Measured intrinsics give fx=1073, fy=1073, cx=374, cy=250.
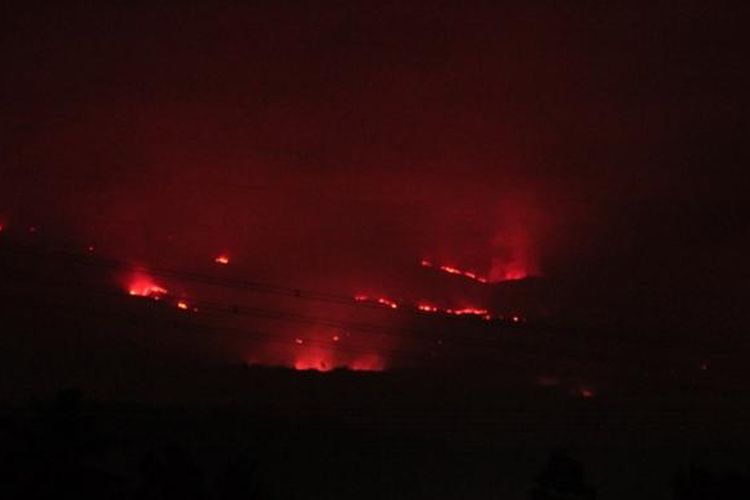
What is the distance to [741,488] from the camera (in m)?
23.0

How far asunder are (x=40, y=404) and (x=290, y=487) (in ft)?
69.6

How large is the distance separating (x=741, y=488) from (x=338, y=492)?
19.0 m

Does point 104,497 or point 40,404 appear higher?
point 40,404

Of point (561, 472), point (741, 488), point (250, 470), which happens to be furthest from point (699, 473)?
point (250, 470)

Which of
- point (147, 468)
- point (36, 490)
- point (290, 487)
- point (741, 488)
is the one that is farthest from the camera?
point (290, 487)

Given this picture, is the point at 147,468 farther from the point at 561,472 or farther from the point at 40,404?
the point at 561,472

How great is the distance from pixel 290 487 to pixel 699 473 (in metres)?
18.2

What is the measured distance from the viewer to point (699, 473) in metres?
23.3

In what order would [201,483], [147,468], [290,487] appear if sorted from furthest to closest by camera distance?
[290,487] < [201,483] < [147,468]

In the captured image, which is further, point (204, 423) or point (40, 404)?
point (204, 423)

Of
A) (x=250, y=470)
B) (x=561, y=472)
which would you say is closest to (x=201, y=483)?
(x=250, y=470)

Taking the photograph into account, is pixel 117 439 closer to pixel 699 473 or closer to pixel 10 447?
pixel 10 447

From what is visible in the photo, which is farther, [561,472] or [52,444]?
[561,472]

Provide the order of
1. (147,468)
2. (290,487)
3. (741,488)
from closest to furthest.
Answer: (147,468)
(741,488)
(290,487)
